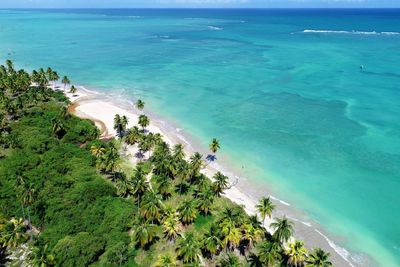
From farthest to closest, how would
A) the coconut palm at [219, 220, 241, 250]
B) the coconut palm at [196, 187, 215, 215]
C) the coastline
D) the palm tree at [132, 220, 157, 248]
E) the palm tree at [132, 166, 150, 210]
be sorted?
1. the palm tree at [132, 166, 150, 210]
2. the coconut palm at [196, 187, 215, 215]
3. the coastline
4. the palm tree at [132, 220, 157, 248]
5. the coconut palm at [219, 220, 241, 250]

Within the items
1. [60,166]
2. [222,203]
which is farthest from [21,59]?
[222,203]

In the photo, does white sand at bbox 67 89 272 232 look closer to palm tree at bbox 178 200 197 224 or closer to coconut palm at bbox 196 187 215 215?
coconut palm at bbox 196 187 215 215

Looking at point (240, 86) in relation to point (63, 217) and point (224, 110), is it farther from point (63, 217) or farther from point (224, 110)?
point (63, 217)

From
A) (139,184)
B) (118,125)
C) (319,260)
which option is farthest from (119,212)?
(118,125)

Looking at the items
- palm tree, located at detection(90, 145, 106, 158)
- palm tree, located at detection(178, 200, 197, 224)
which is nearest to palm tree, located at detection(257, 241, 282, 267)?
palm tree, located at detection(178, 200, 197, 224)

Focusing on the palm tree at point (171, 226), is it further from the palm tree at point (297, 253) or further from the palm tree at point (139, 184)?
→ the palm tree at point (297, 253)

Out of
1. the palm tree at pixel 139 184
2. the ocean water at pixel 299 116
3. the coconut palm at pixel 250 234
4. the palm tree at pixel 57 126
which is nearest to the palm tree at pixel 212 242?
the coconut palm at pixel 250 234
